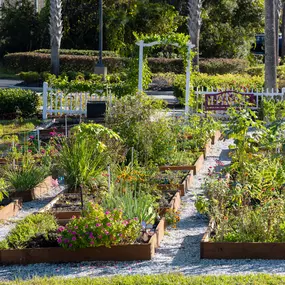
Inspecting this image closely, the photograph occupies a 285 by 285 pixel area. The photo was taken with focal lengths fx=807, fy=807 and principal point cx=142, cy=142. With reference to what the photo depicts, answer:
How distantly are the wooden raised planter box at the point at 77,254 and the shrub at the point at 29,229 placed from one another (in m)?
0.17

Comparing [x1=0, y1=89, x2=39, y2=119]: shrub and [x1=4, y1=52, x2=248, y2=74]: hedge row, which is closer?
[x1=0, y1=89, x2=39, y2=119]: shrub

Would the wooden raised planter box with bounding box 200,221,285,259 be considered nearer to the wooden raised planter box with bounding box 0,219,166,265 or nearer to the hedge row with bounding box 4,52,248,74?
the wooden raised planter box with bounding box 0,219,166,265

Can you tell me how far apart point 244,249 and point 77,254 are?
1.79 m

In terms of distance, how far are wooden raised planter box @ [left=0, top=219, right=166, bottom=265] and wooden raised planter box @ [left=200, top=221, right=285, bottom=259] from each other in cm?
68

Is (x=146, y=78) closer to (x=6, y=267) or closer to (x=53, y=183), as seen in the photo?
(x=53, y=183)

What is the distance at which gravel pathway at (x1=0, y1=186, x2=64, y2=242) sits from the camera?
9972 millimetres

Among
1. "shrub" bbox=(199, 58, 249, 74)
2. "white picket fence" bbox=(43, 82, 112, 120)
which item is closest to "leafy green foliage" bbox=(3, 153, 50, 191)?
"white picket fence" bbox=(43, 82, 112, 120)

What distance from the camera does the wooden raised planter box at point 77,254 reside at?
8656 mm

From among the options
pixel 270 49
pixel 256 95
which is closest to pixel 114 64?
pixel 270 49

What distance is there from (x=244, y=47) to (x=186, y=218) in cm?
2982

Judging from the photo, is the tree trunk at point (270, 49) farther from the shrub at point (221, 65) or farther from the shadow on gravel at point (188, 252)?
the shrub at point (221, 65)

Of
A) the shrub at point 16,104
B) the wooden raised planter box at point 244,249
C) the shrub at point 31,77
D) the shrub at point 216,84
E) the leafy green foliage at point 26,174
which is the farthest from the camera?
the shrub at point 31,77

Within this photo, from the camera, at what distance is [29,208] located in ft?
36.3

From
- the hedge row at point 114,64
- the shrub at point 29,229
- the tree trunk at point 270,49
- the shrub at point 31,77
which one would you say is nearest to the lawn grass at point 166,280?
the shrub at point 29,229
